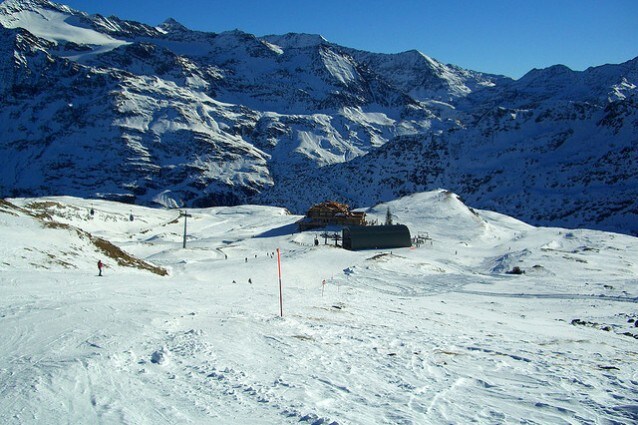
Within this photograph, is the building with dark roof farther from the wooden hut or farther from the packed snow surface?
the packed snow surface

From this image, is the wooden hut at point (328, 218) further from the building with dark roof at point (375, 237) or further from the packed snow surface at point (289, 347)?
the packed snow surface at point (289, 347)

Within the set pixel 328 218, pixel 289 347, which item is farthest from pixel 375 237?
pixel 289 347

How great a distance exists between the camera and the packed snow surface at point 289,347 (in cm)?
909

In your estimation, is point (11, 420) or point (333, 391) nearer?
point (11, 420)

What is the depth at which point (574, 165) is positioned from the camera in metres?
162

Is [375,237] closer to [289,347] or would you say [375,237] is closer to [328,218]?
[328,218]

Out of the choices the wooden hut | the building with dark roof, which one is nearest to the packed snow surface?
the building with dark roof

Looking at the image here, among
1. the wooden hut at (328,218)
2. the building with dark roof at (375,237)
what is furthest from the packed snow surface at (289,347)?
the wooden hut at (328,218)

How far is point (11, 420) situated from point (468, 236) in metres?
70.4

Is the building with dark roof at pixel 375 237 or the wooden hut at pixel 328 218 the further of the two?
the wooden hut at pixel 328 218

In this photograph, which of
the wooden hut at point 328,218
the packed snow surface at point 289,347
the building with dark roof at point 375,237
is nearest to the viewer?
the packed snow surface at point 289,347

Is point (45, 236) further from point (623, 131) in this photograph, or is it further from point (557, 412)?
point (623, 131)

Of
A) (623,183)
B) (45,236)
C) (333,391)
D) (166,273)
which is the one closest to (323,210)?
(166,273)

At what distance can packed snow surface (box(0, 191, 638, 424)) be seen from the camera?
9.09 metres
